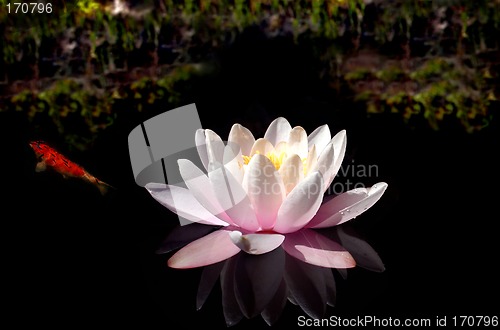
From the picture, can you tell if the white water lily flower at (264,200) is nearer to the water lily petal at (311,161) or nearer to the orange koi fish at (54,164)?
the water lily petal at (311,161)

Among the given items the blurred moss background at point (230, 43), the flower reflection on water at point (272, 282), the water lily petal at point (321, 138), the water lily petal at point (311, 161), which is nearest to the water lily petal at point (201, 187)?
the flower reflection on water at point (272, 282)

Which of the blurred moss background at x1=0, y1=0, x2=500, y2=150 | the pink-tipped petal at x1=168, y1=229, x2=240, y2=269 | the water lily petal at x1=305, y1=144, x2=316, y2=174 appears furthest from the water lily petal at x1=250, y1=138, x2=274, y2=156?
the blurred moss background at x1=0, y1=0, x2=500, y2=150

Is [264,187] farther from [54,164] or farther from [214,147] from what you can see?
[54,164]

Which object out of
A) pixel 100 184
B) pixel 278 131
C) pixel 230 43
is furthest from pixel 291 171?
pixel 230 43

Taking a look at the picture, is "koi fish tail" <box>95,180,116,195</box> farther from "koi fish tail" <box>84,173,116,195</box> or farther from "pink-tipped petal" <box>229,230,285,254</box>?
"pink-tipped petal" <box>229,230,285,254</box>

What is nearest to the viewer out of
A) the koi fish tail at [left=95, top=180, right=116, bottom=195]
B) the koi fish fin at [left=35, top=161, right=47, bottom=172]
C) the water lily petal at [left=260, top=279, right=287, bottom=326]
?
the water lily petal at [left=260, top=279, right=287, bottom=326]

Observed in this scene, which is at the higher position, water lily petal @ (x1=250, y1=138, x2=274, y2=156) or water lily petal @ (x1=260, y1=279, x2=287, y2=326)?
water lily petal @ (x1=250, y1=138, x2=274, y2=156)

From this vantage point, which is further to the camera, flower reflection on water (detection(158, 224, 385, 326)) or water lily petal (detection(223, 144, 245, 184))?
water lily petal (detection(223, 144, 245, 184))
